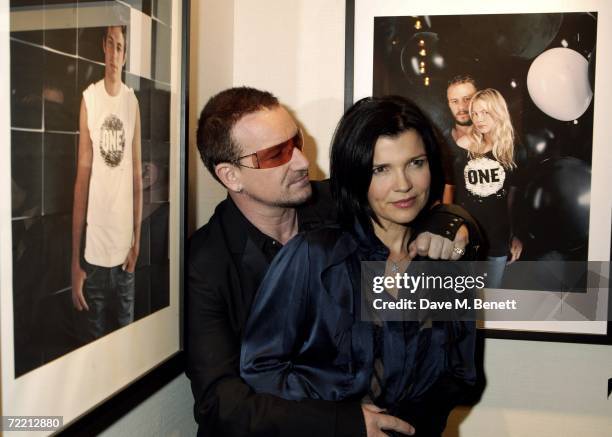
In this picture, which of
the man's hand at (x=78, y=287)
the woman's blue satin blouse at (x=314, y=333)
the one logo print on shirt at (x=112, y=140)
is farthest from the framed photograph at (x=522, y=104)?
the man's hand at (x=78, y=287)

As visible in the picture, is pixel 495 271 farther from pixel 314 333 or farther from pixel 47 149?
pixel 47 149

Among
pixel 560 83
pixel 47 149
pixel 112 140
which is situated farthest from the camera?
pixel 560 83

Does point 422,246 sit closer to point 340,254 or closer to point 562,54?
point 340,254

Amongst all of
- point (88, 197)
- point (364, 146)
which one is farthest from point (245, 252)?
point (88, 197)

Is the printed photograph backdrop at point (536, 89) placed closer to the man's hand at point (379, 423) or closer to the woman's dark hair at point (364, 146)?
the woman's dark hair at point (364, 146)

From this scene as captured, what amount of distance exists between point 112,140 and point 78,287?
219 millimetres

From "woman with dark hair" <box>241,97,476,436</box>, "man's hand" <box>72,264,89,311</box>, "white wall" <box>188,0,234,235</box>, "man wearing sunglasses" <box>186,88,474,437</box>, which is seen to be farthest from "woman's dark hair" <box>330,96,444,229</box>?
"man's hand" <box>72,264,89,311</box>

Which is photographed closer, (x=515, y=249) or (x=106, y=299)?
(x=106, y=299)

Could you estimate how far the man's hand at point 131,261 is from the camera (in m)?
0.89

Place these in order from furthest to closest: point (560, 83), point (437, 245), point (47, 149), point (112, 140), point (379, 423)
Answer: point (560, 83)
point (437, 245)
point (379, 423)
point (112, 140)
point (47, 149)

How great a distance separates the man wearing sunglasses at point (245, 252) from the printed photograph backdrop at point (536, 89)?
0.28 meters

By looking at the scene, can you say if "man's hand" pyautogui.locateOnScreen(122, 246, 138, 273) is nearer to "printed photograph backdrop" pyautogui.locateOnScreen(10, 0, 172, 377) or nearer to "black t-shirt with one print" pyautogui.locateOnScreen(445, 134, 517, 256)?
"printed photograph backdrop" pyautogui.locateOnScreen(10, 0, 172, 377)

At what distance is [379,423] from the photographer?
102cm

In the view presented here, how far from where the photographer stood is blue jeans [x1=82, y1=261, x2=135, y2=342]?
0.78 m
